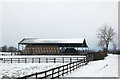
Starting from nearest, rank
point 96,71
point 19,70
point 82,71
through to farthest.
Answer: point 96,71 → point 82,71 → point 19,70

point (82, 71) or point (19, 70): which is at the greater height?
point (82, 71)

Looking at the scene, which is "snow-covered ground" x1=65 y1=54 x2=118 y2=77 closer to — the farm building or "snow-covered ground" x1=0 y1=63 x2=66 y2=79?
"snow-covered ground" x1=0 y1=63 x2=66 y2=79

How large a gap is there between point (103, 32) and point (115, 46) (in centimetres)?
3433

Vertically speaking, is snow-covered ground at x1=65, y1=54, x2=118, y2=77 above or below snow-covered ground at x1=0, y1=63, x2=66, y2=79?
above

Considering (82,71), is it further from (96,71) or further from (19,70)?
(19,70)

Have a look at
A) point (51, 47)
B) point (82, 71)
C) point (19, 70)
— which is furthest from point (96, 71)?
point (51, 47)

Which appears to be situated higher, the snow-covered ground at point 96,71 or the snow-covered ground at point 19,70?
the snow-covered ground at point 96,71

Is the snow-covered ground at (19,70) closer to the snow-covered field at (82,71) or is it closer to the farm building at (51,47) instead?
the snow-covered field at (82,71)

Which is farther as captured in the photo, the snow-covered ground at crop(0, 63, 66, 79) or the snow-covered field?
the snow-covered ground at crop(0, 63, 66, 79)

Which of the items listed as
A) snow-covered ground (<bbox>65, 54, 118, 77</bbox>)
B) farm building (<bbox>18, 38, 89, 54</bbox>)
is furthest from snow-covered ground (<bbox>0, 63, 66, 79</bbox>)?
farm building (<bbox>18, 38, 89, 54</bbox>)

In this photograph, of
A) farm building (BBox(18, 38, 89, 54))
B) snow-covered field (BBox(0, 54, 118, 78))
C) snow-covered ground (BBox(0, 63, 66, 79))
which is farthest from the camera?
farm building (BBox(18, 38, 89, 54))

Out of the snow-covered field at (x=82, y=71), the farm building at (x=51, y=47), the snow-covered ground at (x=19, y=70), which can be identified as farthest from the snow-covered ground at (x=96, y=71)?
the farm building at (x=51, y=47)

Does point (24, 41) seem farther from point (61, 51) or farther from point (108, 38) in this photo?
point (108, 38)

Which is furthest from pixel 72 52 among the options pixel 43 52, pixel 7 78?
pixel 7 78
